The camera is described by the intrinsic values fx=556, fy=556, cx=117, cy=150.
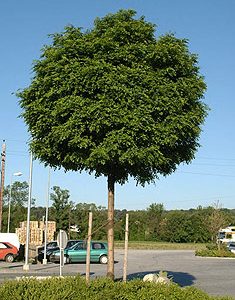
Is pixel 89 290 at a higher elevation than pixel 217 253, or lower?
higher

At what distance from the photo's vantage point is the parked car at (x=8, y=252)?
36.2 m

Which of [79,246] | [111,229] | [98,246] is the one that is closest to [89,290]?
[111,229]

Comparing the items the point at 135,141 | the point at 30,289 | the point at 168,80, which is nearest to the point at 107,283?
the point at 30,289

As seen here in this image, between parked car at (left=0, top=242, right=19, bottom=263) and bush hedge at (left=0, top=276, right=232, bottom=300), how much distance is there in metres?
26.5

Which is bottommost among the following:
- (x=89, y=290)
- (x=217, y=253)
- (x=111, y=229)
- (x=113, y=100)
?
(x=217, y=253)

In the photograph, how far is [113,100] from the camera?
40.9ft

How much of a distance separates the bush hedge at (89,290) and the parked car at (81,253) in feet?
83.0

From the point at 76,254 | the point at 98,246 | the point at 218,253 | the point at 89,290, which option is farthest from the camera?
the point at 218,253

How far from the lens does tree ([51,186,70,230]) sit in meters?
79.8

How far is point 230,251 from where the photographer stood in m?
51.1

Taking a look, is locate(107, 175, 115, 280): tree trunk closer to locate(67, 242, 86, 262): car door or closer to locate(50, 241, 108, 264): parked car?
locate(50, 241, 108, 264): parked car

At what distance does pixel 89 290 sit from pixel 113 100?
4.32 meters

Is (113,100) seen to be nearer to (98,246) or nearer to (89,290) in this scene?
(89,290)

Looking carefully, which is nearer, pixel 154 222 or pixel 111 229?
pixel 111 229
